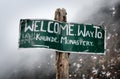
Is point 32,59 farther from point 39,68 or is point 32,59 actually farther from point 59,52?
point 59,52

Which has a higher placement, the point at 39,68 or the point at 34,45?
the point at 34,45

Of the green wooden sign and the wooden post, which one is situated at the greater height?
the green wooden sign

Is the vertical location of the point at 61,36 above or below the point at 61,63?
above

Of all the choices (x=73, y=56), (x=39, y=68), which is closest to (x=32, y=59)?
(x=39, y=68)

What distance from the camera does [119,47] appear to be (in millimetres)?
38500

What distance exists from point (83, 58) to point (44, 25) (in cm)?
3793

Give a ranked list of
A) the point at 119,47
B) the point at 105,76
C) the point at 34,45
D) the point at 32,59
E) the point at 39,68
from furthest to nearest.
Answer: the point at 32,59 → the point at 39,68 → the point at 119,47 → the point at 105,76 → the point at 34,45

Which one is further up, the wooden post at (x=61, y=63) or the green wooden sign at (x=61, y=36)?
the green wooden sign at (x=61, y=36)

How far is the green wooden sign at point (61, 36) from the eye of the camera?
5645 mm

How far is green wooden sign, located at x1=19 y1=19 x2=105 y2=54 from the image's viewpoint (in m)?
5.64

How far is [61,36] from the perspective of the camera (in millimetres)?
5762

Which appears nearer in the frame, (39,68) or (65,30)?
(65,30)

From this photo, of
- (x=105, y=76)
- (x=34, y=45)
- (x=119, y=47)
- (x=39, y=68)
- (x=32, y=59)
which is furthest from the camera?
(x=32, y=59)

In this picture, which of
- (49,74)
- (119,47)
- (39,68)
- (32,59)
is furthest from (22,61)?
(119,47)
